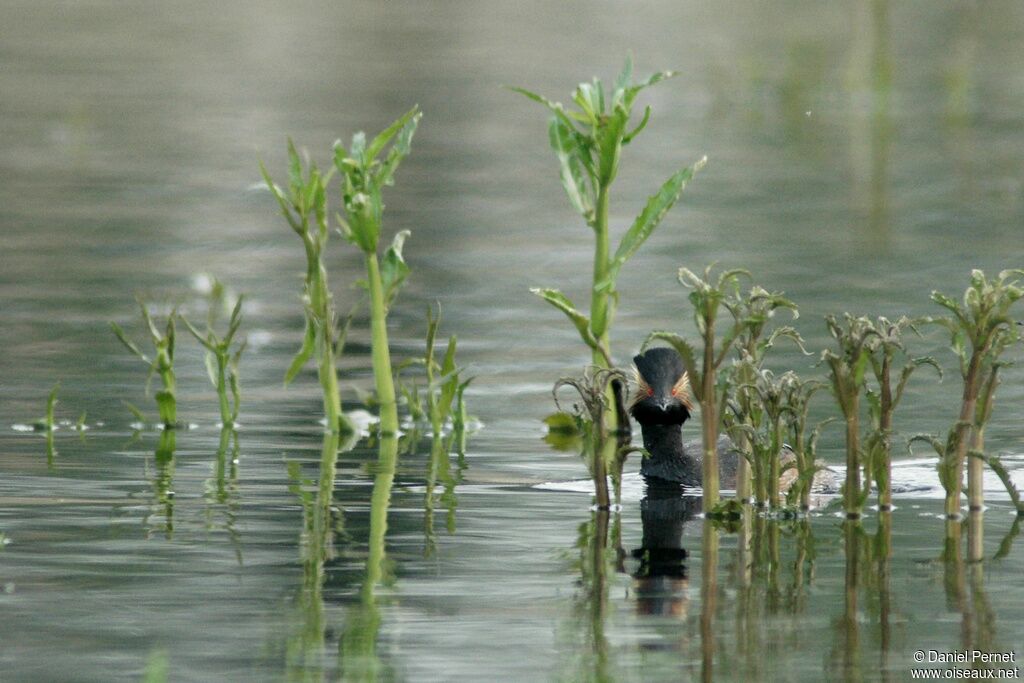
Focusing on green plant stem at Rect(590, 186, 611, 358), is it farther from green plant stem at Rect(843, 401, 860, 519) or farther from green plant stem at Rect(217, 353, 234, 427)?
green plant stem at Rect(843, 401, 860, 519)

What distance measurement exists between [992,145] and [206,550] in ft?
55.5

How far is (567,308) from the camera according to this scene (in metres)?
8.46

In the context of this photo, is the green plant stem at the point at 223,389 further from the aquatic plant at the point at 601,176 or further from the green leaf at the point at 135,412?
the aquatic plant at the point at 601,176

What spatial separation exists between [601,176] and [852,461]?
2.34 meters

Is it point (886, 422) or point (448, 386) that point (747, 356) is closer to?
point (886, 422)

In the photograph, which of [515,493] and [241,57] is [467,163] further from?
[241,57]

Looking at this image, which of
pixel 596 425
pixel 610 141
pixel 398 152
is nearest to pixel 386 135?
pixel 398 152

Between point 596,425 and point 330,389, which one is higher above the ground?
point 330,389

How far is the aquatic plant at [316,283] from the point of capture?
8562mm

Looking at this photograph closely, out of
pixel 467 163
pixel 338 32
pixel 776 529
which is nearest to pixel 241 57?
pixel 338 32

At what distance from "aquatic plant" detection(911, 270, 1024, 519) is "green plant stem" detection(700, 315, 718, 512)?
73 cm

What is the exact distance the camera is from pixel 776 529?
700 cm

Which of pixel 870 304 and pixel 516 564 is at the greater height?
pixel 870 304

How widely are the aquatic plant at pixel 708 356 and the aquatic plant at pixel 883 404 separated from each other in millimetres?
527
